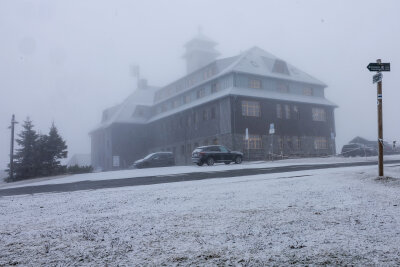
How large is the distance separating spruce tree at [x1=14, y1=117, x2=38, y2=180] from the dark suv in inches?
571

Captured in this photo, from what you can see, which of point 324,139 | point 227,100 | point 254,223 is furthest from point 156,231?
point 324,139

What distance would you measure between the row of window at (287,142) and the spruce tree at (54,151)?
678 inches

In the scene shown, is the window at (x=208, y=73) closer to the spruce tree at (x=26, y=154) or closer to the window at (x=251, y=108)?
the window at (x=251, y=108)

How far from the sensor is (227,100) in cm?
3566

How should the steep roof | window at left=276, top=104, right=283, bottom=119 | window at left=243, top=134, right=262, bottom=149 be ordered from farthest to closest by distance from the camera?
1. window at left=276, top=104, right=283, bottom=119
2. the steep roof
3. window at left=243, top=134, right=262, bottom=149

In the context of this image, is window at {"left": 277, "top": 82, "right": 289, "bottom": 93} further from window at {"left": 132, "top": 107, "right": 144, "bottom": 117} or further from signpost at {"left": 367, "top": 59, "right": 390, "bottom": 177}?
signpost at {"left": 367, "top": 59, "right": 390, "bottom": 177}

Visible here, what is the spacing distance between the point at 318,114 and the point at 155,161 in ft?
69.1

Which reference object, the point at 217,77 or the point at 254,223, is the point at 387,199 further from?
the point at 217,77

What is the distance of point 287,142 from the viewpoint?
127 ft

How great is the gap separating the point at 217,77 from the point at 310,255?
115 ft

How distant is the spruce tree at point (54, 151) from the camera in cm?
3088

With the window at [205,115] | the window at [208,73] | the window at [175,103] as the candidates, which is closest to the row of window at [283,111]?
the window at [205,115]

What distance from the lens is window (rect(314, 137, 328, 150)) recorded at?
1607 inches

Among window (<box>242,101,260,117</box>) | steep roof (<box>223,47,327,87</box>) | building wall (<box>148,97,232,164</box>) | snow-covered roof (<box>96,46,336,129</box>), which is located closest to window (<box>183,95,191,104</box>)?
snow-covered roof (<box>96,46,336,129</box>)
